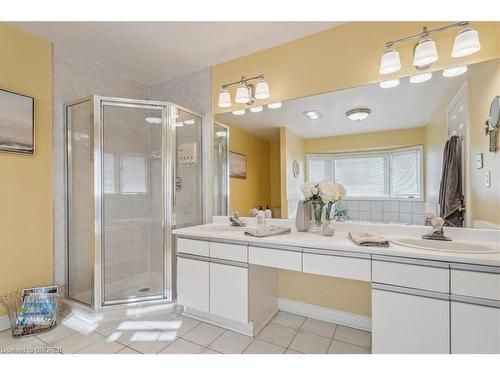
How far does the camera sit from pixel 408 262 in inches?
50.6

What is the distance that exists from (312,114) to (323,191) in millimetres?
707

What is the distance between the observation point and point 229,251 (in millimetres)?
1847

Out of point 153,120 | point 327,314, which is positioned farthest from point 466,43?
point 153,120

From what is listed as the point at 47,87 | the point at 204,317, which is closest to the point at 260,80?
the point at 47,87

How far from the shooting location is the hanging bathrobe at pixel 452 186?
1.59 meters

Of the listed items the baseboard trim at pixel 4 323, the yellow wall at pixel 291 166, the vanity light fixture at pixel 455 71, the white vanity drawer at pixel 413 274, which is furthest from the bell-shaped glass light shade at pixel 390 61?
the baseboard trim at pixel 4 323

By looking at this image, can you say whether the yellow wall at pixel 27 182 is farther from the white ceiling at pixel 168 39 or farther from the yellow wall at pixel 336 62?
the yellow wall at pixel 336 62

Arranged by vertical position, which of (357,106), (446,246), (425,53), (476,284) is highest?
(425,53)

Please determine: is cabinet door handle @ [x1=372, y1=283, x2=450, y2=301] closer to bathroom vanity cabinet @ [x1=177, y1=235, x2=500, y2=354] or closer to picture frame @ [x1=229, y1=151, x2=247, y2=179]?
bathroom vanity cabinet @ [x1=177, y1=235, x2=500, y2=354]

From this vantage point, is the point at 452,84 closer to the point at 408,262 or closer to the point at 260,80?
the point at 408,262

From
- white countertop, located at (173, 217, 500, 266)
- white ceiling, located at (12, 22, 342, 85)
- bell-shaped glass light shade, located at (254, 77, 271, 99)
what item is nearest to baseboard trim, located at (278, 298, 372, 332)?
white countertop, located at (173, 217, 500, 266)

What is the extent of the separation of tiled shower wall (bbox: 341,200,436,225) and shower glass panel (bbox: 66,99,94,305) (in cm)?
226

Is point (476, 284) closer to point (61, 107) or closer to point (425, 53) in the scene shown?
point (425, 53)
